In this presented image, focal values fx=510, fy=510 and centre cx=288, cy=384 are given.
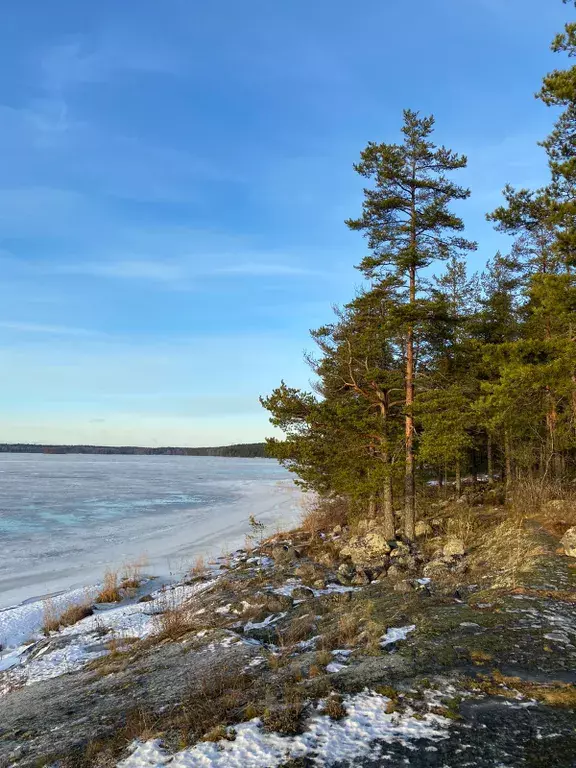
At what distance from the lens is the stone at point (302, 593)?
410 inches

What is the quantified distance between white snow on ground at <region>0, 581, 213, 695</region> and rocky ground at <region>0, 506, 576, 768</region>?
0.15 m

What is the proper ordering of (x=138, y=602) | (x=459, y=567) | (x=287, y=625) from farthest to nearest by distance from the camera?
(x=138, y=602)
(x=459, y=567)
(x=287, y=625)

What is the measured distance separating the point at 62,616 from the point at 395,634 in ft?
27.0

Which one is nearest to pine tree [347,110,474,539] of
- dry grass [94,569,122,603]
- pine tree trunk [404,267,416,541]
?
pine tree trunk [404,267,416,541]

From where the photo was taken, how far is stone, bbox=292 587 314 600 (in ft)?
34.2

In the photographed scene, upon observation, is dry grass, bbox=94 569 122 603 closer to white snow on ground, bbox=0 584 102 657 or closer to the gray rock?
white snow on ground, bbox=0 584 102 657

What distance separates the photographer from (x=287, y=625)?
8750 millimetres

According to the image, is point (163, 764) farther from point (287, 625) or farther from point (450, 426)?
point (450, 426)

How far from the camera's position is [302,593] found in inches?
416

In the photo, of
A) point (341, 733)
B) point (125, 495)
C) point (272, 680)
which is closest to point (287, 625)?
point (272, 680)

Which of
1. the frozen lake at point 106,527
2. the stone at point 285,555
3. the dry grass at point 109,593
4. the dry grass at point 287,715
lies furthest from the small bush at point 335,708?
the frozen lake at point 106,527

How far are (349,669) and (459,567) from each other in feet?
19.3

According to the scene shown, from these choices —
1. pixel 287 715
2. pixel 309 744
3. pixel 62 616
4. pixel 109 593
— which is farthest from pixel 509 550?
pixel 62 616

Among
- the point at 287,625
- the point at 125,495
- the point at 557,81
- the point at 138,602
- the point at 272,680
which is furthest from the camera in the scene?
the point at 125,495
